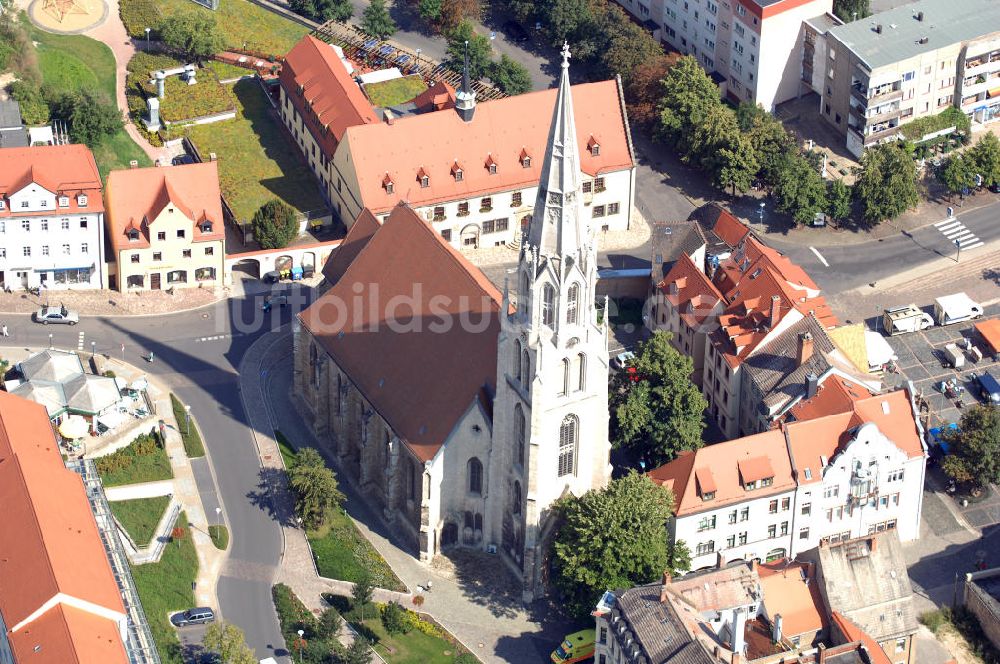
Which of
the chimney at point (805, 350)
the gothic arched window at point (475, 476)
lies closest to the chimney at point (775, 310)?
the chimney at point (805, 350)

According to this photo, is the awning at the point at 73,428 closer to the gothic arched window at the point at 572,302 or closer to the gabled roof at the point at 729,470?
the gothic arched window at the point at 572,302

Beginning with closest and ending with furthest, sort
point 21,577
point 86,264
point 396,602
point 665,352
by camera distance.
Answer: point 21,577
point 396,602
point 665,352
point 86,264

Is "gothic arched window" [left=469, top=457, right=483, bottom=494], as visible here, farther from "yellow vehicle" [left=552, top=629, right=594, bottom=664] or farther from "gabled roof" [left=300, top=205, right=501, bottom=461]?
"yellow vehicle" [left=552, top=629, right=594, bottom=664]

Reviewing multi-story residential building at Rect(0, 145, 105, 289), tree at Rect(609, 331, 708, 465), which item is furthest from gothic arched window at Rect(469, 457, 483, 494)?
multi-story residential building at Rect(0, 145, 105, 289)

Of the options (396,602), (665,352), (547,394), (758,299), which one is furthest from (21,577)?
(758,299)

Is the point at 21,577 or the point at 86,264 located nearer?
the point at 21,577

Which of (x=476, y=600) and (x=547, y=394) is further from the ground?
(x=547, y=394)

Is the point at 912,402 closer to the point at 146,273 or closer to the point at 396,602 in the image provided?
the point at 396,602
